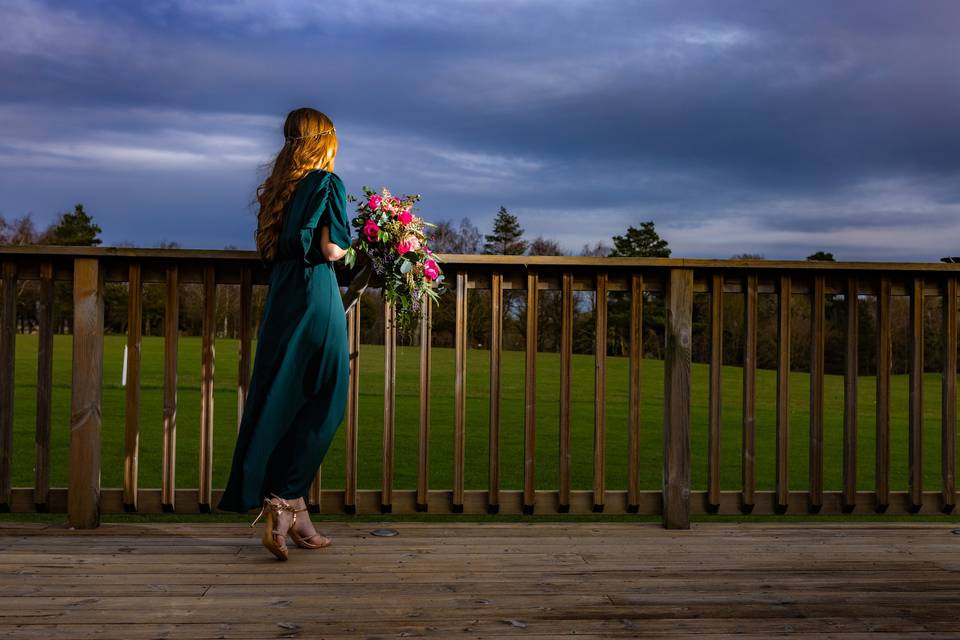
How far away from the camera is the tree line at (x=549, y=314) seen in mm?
22408

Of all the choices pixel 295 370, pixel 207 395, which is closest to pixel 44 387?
pixel 207 395

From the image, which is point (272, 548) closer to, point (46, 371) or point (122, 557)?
point (122, 557)

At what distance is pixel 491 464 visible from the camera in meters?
4.15

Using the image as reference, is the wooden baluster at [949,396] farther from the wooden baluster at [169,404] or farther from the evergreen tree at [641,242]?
the evergreen tree at [641,242]

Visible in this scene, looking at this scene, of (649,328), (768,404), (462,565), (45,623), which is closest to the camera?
(45,623)

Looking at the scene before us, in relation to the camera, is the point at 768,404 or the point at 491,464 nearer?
the point at 491,464

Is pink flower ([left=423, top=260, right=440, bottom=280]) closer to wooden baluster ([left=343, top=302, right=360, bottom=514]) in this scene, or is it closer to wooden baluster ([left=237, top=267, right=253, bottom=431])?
wooden baluster ([left=343, top=302, right=360, bottom=514])

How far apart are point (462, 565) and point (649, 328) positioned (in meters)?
36.9

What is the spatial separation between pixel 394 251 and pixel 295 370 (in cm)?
66

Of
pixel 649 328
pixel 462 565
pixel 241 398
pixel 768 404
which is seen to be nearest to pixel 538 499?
pixel 462 565

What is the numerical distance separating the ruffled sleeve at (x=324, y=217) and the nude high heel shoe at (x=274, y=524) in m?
0.98

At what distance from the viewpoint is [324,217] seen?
3.48 metres

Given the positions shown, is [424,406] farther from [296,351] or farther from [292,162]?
[292,162]

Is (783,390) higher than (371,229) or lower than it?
lower
